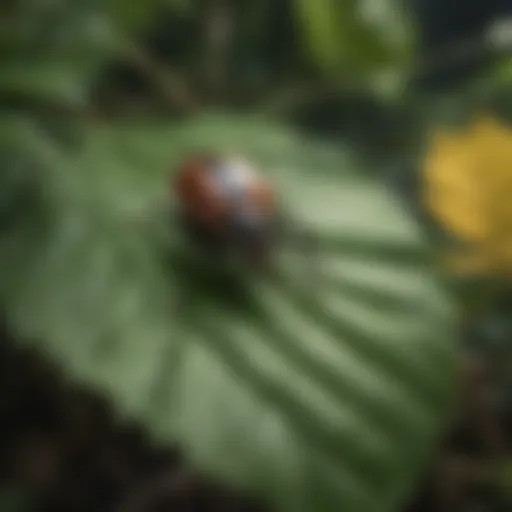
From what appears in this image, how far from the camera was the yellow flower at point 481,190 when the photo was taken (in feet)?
1.22

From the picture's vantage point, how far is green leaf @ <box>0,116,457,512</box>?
365mm

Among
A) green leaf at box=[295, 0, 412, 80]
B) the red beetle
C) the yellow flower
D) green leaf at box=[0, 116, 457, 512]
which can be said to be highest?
green leaf at box=[295, 0, 412, 80]

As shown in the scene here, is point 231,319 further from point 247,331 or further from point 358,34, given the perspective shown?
point 358,34

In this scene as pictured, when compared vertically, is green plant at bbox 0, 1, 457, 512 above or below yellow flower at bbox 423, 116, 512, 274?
below

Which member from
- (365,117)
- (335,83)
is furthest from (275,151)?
(365,117)

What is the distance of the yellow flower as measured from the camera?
1.22 ft

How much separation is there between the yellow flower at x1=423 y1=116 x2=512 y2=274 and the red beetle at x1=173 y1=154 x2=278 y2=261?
77 mm

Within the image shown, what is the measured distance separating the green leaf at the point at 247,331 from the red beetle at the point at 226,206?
11mm

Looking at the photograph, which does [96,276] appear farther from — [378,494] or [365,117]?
[365,117]

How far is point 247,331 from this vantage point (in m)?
0.40

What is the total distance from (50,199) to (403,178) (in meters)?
0.24

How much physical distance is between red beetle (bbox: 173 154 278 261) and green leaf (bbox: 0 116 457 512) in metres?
0.01

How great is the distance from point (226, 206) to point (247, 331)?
2.2 inches

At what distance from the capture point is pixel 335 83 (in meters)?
0.50
